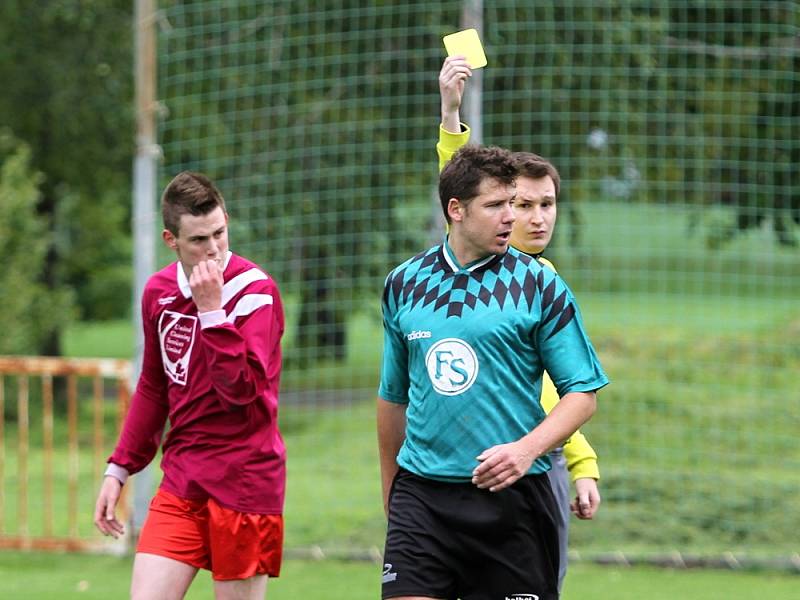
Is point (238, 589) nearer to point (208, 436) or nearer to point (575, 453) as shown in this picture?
point (208, 436)

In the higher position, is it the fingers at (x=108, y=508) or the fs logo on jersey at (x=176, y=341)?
the fs logo on jersey at (x=176, y=341)

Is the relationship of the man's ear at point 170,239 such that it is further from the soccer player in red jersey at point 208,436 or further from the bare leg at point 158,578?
the bare leg at point 158,578

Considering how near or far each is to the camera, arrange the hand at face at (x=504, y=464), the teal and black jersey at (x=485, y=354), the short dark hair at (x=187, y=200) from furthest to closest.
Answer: the short dark hair at (x=187, y=200), the teal and black jersey at (x=485, y=354), the hand at face at (x=504, y=464)

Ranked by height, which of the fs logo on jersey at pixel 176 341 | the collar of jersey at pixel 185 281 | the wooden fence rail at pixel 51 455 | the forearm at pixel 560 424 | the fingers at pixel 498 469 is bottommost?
the wooden fence rail at pixel 51 455

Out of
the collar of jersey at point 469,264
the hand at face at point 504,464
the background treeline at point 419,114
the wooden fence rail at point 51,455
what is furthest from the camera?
the background treeline at point 419,114

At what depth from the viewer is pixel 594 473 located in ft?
14.3

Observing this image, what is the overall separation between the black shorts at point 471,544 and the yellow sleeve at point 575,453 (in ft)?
1.62

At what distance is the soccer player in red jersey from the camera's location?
435cm

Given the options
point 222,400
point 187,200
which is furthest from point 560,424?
point 187,200

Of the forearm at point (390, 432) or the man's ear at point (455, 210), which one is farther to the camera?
the forearm at point (390, 432)

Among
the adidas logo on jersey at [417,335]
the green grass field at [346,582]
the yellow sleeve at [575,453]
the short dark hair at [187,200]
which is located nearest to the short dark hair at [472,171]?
the adidas logo on jersey at [417,335]

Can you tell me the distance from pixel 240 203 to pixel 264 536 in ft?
16.1

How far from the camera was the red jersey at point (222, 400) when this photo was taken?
4.41m

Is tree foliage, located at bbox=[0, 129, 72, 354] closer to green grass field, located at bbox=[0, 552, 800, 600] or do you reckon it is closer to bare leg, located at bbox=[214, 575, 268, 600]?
green grass field, located at bbox=[0, 552, 800, 600]
